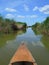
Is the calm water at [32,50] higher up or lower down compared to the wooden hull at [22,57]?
lower down

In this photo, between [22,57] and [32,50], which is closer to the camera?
[22,57]

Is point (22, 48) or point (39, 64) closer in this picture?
point (22, 48)

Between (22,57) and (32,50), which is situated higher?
(22,57)

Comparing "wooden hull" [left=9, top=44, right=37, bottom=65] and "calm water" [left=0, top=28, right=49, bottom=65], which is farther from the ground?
"wooden hull" [left=9, top=44, right=37, bottom=65]

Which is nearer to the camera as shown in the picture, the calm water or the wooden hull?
the wooden hull

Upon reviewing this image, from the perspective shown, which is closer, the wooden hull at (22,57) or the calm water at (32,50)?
the wooden hull at (22,57)

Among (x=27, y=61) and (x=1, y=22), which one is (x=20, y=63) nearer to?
(x=27, y=61)

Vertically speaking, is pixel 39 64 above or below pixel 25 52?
below

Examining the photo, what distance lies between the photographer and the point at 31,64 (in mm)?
7117

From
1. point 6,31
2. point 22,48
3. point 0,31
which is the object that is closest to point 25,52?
point 22,48

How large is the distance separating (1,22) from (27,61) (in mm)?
27275

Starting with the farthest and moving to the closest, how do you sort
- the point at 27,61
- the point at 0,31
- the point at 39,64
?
1. the point at 0,31
2. the point at 39,64
3. the point at 27,61

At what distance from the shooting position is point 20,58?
7145mm

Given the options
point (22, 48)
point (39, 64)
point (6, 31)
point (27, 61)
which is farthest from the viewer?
point (6, 31)
